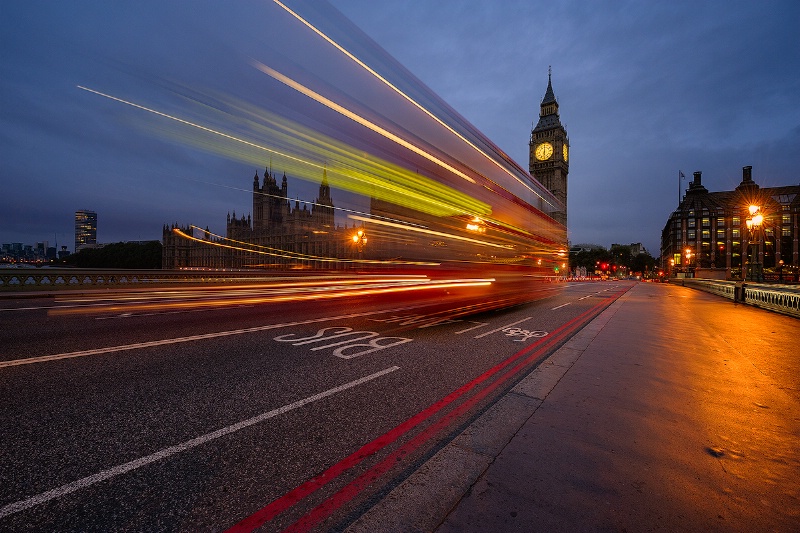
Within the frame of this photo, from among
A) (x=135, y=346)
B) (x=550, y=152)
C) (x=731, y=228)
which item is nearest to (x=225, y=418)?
(x=135, y=346)

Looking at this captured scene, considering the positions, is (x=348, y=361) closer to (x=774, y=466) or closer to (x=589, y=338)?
(x=774, y=466)

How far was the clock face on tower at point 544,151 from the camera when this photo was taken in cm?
12125

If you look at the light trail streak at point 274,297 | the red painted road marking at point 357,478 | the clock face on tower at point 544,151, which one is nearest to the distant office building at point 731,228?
the clock face on tower at point 544,151

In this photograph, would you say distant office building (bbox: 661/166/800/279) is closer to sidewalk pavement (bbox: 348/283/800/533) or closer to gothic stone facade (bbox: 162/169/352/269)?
gothic stone facade (bbox: 162/169/352/269)

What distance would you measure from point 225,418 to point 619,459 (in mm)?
3644

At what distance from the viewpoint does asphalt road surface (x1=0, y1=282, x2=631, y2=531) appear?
7.70 feet

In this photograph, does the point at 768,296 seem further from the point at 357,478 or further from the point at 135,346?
the point at 135,346

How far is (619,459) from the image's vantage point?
2.92 metres

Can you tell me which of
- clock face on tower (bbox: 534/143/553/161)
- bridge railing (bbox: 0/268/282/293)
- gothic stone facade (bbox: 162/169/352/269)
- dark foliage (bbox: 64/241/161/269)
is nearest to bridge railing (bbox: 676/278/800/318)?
bridge railing (bbox: 0/268/282/293)

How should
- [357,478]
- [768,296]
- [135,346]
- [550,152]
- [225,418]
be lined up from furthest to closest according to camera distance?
[550,152]
[768,296]
[135,346]
[225,418]
[357,478]

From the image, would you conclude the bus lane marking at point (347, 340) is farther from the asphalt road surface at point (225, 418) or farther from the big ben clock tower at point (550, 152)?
the big ben clock tower at point (550, 152)

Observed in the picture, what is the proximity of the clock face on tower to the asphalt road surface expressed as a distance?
424ft

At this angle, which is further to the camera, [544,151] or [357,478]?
[544,151]

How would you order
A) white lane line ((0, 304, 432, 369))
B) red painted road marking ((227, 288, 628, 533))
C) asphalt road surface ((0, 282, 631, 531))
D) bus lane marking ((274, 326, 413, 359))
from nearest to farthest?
1. red painted road marking ((227, 288, 628, 533))
2. asphalt road surface ((0, 282, 631, 531))
3. white lane line ((0, 304, 432, 369))
4. bus lane marking ((274, 326, 413, 359))
